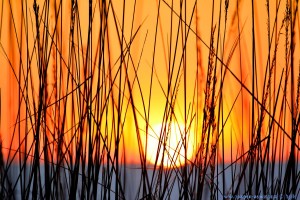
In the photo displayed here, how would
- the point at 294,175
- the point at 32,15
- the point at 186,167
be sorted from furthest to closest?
the point at 32,15
the point at 186,167
the point at 294,175

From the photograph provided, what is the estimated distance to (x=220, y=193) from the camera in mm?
1484

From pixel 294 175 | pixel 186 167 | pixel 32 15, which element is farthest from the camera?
pixel 32 15

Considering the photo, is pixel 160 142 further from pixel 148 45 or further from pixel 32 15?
pixel 32 15

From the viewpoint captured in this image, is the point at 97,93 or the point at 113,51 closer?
the point at 97,93

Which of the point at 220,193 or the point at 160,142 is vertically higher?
the point at 160,142

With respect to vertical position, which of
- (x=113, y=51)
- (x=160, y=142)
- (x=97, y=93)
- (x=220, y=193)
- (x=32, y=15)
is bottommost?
(x=220, y=193)

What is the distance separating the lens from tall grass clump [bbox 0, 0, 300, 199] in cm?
137

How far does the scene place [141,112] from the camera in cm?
155

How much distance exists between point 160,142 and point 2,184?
45 cm

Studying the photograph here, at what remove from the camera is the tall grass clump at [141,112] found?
1.37 m

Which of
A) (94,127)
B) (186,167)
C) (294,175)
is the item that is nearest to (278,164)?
(294,175)

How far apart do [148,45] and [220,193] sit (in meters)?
0.54

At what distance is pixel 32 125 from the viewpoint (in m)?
1.41

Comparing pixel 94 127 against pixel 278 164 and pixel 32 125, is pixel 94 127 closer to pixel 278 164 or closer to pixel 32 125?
pixel 32 125
